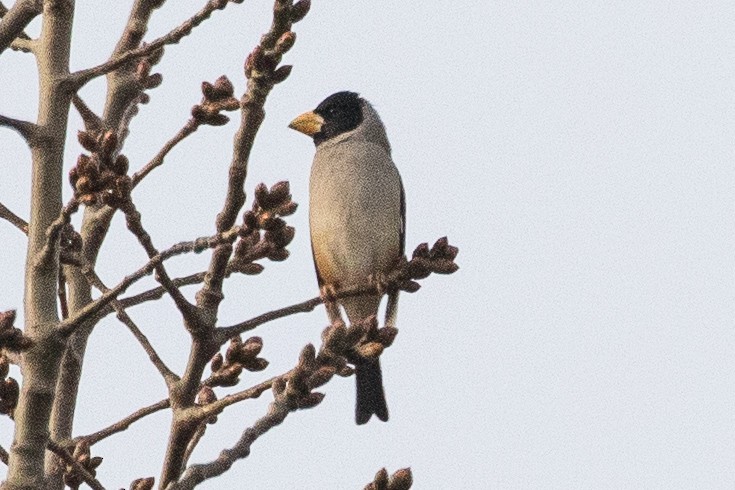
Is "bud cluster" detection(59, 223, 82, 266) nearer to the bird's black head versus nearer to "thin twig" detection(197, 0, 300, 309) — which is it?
"thin twig" detection(197, 0, 300, 309)

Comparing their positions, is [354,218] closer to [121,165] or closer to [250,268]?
[250,268]

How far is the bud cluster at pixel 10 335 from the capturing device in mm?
2982

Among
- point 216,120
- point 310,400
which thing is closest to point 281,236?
point 216,120

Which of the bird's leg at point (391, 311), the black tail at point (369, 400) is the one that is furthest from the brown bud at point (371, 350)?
the bird's leg at point (391, 311)

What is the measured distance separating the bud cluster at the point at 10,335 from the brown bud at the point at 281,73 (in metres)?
0.87

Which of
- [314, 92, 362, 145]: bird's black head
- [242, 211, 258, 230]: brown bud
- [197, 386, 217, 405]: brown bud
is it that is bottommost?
[197, 386, 217, 405]: brown bud

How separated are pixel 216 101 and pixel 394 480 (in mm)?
1135

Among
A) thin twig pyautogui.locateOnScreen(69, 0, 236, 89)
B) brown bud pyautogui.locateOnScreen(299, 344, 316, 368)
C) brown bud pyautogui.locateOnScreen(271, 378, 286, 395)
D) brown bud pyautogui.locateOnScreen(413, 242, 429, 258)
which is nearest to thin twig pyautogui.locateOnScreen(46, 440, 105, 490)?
brown bud pyautogui.locateOnScreen(271, 378, 286, 395)

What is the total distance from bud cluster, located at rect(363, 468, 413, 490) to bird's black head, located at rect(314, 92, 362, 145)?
12.3ft

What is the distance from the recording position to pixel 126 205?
9.87 ft

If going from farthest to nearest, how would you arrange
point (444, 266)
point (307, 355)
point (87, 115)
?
point (87, 115)
point (444, 266)
point (307, 355)

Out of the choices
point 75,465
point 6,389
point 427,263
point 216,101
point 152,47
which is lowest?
point 75,465

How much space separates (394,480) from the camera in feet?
10.4

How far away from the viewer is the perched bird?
229 inches
